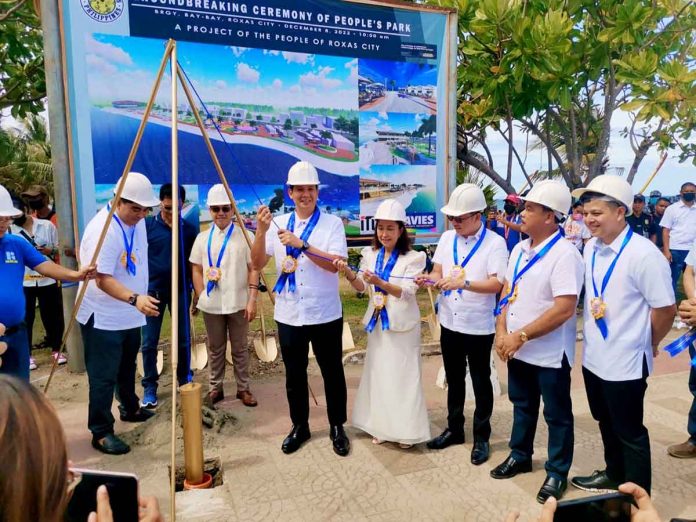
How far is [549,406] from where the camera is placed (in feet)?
9.90

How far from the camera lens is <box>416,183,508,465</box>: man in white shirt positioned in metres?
3.38

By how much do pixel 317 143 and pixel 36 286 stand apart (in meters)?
3.66

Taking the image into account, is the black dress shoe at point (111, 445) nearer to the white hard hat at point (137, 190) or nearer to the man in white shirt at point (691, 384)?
the white hard hat at point (137, 190)

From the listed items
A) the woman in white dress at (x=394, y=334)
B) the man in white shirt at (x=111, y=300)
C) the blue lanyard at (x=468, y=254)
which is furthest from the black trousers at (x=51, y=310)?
the blue lanyard at (x=468, y=254)

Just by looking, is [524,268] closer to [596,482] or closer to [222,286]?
[596,482]

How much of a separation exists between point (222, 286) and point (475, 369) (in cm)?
221

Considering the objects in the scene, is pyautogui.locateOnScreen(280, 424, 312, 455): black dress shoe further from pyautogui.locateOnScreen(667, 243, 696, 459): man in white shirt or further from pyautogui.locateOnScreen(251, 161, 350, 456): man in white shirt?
pyautogui.locateOnScreen(667, 243, 696, 459): man in white shirt

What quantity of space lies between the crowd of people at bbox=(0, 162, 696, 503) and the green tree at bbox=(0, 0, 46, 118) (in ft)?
15.1

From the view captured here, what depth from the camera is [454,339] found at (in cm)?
352

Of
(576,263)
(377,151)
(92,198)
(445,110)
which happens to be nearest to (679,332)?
(445,110)

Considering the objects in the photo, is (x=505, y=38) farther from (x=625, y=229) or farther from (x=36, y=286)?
(x=36, y=286)

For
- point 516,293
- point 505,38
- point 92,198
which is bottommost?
point 516,293

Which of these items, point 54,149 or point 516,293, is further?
point 54,149

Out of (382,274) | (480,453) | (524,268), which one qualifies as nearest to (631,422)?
(524,268)
